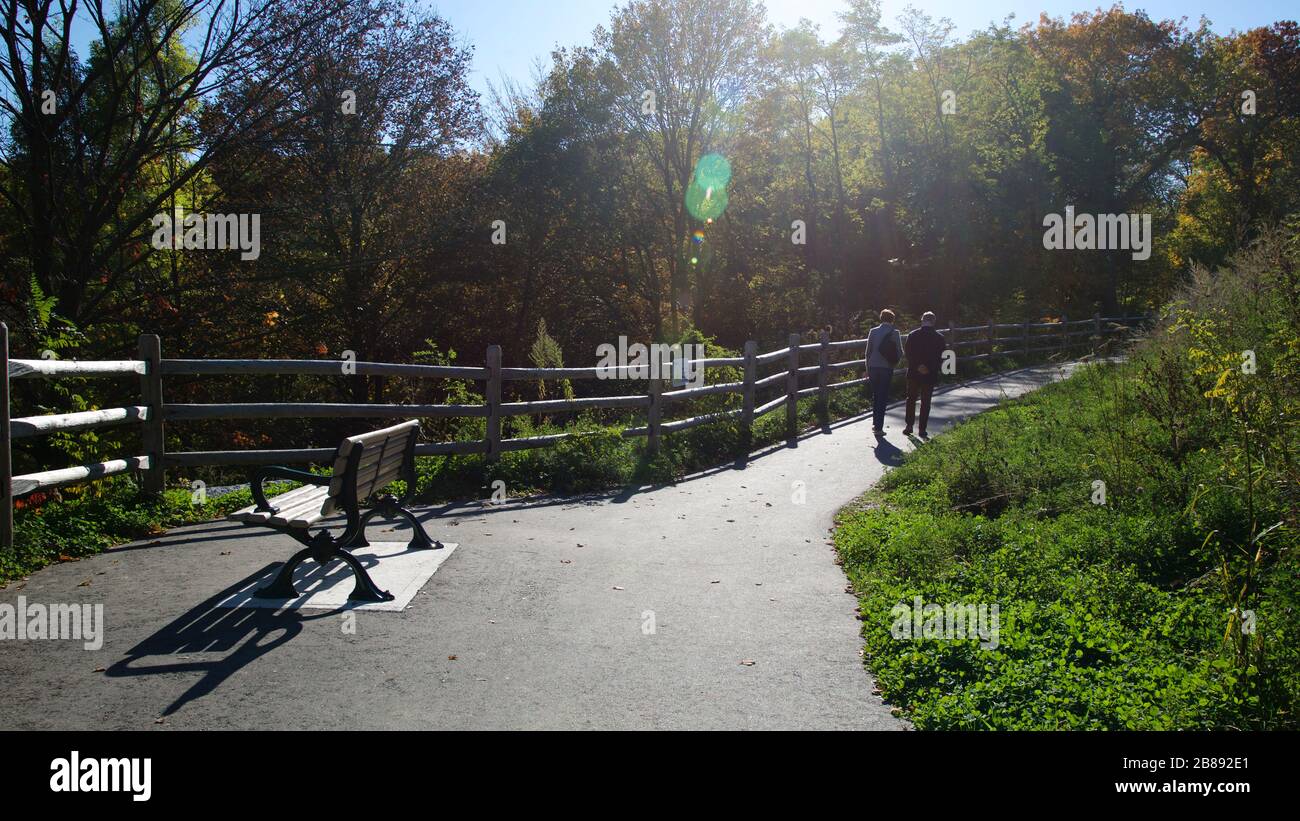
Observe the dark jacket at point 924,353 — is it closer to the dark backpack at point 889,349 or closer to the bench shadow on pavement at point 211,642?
the dark backpack at point 889,349

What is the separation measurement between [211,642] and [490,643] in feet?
5.14

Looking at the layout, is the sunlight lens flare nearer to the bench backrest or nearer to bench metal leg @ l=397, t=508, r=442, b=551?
the bench backrest

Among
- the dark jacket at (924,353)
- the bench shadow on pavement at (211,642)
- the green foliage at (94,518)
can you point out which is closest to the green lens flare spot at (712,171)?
the dark jacket at (924,353)

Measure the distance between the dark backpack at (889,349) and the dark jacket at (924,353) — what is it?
0.22m

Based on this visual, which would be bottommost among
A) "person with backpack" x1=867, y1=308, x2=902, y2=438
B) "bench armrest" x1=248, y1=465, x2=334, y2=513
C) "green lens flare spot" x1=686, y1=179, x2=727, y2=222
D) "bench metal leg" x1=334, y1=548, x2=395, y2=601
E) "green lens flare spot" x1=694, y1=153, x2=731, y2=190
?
"bench metal leg" x1=334, y1=548, x2=395, y2=601

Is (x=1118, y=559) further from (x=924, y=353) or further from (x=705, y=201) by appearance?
(x=705, y=201)

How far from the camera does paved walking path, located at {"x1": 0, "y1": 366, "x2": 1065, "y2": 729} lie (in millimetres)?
4492

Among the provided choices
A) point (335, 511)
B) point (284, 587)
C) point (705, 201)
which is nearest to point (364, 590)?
point (284, 587)

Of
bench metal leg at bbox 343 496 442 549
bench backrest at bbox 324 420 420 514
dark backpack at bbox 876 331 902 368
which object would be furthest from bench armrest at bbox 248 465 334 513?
dark backpack at bbox 876 331 902 368

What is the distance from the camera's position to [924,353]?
15.1 m

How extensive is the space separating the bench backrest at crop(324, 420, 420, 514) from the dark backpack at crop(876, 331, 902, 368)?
9372 mm

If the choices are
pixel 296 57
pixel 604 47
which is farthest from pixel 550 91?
pixel 296 57

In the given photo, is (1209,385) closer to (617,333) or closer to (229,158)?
(229,158)

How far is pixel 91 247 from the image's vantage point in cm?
1712
